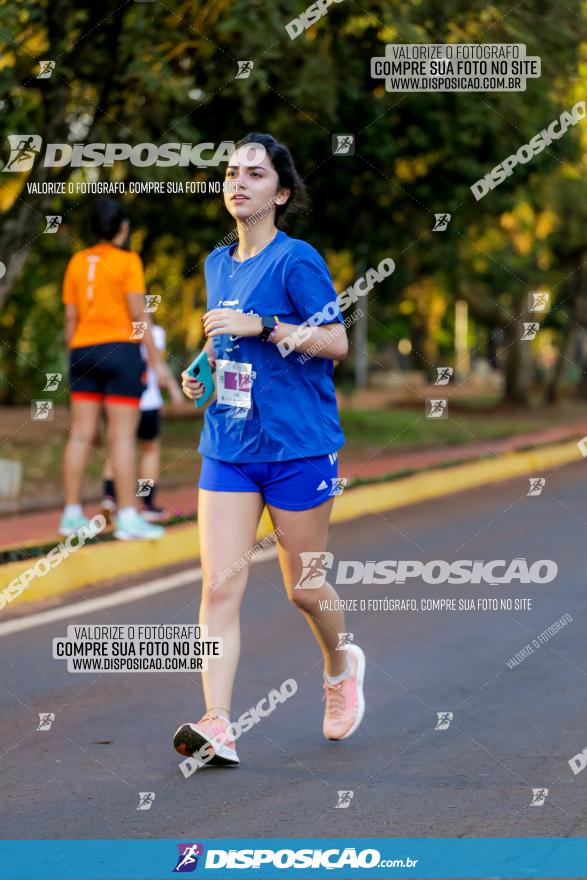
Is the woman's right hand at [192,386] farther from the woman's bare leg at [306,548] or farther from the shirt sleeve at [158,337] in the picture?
the shirt sleeve at [158,337]

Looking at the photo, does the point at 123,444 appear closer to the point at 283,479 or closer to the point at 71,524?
the point at 71,524

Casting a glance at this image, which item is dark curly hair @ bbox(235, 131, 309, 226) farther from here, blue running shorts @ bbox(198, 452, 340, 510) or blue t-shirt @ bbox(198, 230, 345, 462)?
blue running shorts @ bbox(198, 452, 340, 510)

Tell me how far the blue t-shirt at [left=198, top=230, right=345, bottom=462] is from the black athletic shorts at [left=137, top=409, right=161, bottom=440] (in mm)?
5751

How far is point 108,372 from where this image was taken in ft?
32.1

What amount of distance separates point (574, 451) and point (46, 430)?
7.32 m

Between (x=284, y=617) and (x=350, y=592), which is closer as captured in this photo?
(x=284, y=617)

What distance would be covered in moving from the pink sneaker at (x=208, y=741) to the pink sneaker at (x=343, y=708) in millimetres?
497

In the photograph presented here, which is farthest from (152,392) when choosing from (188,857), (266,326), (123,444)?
(188,857)

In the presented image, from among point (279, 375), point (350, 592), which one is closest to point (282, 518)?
point (279, 375)

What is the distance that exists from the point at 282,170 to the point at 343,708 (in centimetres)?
192

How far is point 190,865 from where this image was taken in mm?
4488

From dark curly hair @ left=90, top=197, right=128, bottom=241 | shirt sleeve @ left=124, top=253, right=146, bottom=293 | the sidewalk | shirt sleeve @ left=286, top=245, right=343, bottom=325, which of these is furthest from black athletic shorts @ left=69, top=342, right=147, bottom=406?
shirt sleeve @ left=286, top=245, right=343, bottom=325

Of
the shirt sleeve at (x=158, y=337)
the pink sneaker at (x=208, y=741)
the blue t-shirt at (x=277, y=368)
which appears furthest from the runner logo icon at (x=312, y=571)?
the shirt sleeve at (x=158, y=337)

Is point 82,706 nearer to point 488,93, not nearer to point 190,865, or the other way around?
point 190,865
